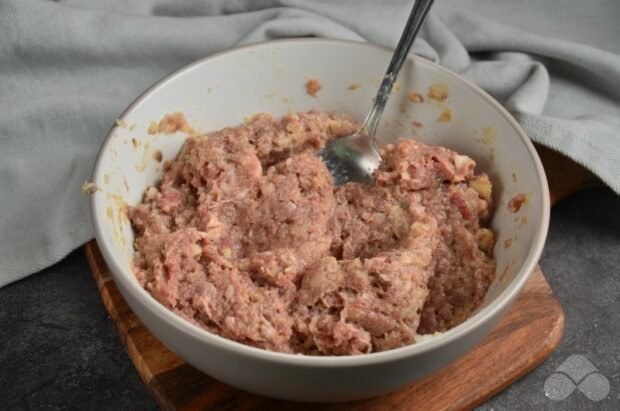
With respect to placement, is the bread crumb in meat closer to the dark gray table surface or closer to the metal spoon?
the metal spoon

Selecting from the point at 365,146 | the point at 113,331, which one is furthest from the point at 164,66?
the point at 113,331

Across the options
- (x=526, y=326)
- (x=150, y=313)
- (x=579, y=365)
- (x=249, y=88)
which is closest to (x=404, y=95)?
(x=249, y=88)

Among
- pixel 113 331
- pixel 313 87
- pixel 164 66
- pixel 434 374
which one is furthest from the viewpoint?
pixel 164 66

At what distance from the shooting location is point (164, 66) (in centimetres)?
271

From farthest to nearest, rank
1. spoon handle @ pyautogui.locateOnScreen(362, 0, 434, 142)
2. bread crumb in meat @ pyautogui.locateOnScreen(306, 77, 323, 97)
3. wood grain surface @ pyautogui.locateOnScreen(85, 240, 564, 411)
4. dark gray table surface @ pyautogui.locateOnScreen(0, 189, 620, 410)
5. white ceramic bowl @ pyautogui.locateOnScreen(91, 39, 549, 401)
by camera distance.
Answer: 1. bread crumb in meat @ pyautogui.locateOnScreen(306, 77, 323, 97)
2. spoon handle @ pyautogui.locateOnScreen(362, 0, 434, 142)
3. dark gray table surface @ pyautogui.locateOnScreen(0, 189, 620, 410)
4. wood grain surface @ pyautogui.locateOnScreen(85, 240, 564, 411)
5. white ceramic bowl @ pyautogui.locateOnScreen(91, 39, 549, 401)

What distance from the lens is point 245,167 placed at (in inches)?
82.1

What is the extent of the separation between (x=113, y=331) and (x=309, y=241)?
2.24ft

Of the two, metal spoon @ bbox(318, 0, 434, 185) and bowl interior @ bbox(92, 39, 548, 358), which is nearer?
bowl interior @ bbox(92, 39, 548, 358)

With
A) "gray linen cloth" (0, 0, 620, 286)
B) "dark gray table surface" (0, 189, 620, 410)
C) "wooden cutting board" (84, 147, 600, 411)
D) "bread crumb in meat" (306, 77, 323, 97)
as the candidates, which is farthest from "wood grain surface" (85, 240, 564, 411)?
"bread crumb in meat" (306, 77, 323, 97)

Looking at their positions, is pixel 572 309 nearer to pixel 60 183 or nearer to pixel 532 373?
pixel 532 373

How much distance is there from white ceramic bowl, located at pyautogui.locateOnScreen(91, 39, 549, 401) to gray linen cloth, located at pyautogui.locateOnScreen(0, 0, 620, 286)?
31 centimetres

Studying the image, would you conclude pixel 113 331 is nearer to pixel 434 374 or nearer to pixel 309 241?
pixel 309 241

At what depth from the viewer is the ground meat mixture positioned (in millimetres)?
1734

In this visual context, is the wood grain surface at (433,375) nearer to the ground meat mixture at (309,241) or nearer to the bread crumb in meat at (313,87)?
the ground meat mixture at (309,241)
